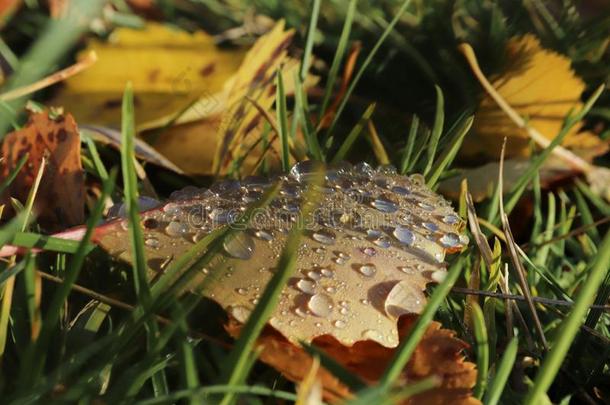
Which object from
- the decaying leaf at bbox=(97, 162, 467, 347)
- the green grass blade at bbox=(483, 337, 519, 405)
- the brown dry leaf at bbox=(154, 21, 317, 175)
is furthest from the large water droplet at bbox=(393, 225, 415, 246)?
the brown dry leaf at bbox=(154, 21, 317, 175)

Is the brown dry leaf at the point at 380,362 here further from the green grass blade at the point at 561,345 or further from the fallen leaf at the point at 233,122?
the fallen leaf at the point at 233,122

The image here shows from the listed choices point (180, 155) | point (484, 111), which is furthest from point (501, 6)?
point (180, 155)

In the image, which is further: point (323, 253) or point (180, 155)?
point (180, 155)

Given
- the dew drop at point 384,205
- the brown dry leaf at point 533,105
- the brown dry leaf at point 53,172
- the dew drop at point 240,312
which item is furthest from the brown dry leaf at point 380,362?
the brown dry leaf at point 533,105

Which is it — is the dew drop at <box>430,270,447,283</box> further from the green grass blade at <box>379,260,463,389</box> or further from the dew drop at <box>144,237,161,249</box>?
the dew drop at <box>144,237,161,249</box>

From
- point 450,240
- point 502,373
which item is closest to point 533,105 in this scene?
point 450,240

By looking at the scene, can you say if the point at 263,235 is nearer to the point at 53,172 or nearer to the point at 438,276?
the point at 438,276

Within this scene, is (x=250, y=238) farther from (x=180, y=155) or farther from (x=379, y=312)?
(x=180, y=155)
